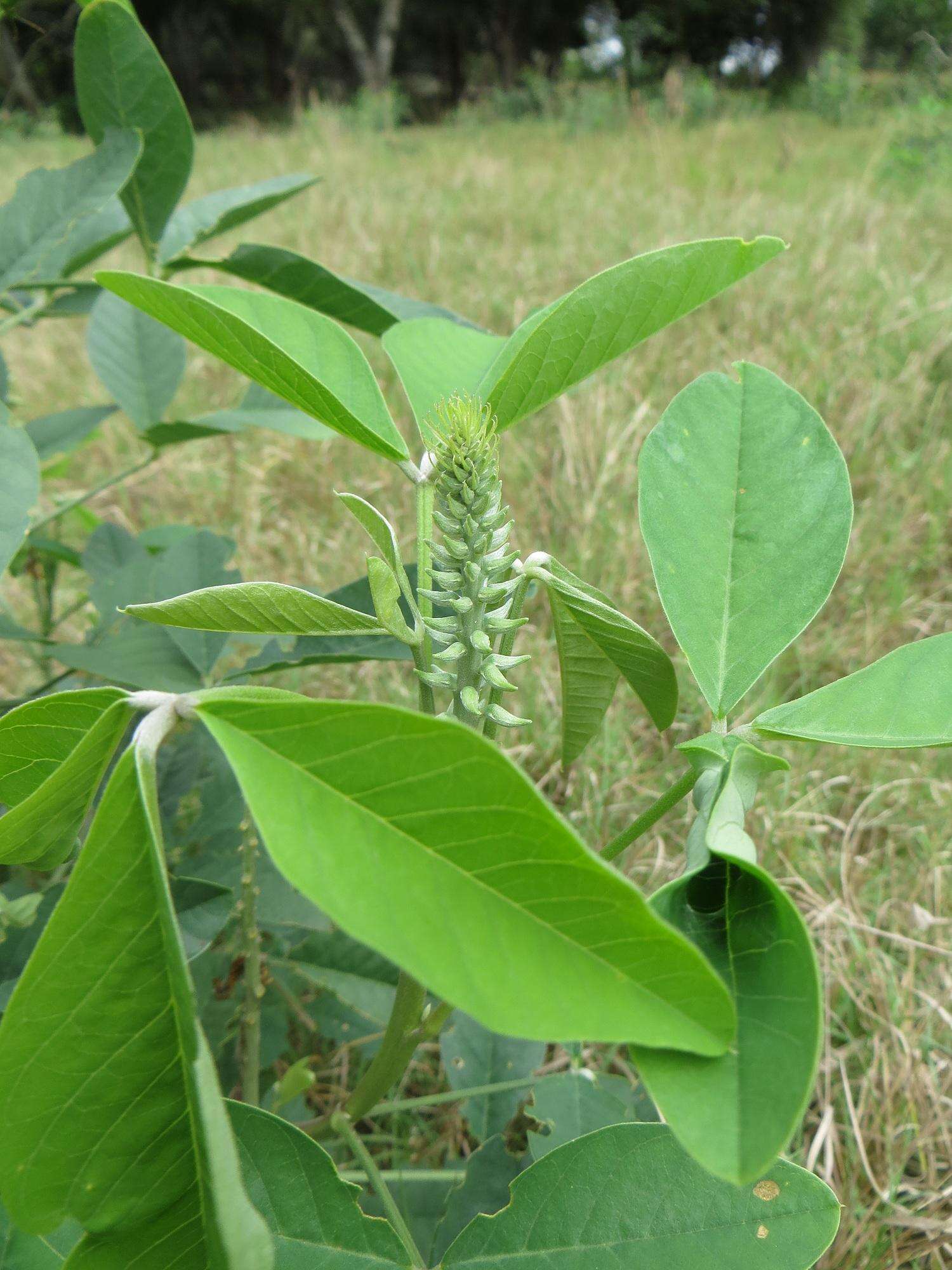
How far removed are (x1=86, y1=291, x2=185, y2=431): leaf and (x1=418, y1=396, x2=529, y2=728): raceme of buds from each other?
29.2 inches

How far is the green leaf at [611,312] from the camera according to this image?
53 cm

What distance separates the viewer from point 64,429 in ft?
3.73

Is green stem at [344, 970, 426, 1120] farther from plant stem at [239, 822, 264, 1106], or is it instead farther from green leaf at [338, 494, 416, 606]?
green leaf at [338, 494, 416, 606]

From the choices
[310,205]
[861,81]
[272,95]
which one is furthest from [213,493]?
[272,95]

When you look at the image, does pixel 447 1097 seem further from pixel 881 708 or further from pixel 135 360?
pixel 135 360

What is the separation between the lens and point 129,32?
76 centimetres

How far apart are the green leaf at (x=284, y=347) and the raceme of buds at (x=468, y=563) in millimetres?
66

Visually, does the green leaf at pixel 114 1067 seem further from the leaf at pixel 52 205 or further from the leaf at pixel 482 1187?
the leaf at pixel 52 205

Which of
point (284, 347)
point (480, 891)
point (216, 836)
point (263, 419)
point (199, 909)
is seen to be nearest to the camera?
point (480, 891)

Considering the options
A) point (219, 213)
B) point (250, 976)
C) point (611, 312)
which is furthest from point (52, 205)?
point (250, 976)

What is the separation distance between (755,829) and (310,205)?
13.0 feet

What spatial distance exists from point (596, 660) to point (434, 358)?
0.24 m

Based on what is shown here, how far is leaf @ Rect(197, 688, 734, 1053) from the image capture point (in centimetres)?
32

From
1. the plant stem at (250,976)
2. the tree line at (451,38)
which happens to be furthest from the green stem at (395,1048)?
the tree line at (451,38)
